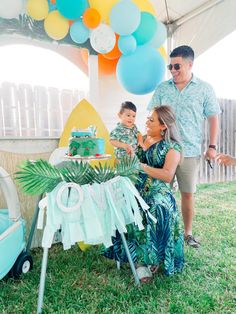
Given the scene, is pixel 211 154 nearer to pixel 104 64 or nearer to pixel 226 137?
pixel 104 64

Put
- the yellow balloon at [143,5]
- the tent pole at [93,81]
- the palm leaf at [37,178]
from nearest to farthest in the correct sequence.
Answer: the palm leaf at [37,178], the yellow balloon at [143,5], the tent pole at [93,81]

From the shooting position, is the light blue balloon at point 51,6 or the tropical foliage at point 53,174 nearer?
the tropical foliage at point 53,174

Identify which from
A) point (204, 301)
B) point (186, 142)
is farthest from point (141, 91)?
point (204, 301)

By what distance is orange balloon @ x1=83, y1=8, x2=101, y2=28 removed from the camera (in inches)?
86.6

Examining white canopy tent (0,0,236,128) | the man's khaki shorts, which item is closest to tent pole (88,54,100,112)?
white canopy tent (0,0,236,128)

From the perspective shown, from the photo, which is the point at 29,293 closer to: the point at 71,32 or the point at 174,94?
the point at 174,94

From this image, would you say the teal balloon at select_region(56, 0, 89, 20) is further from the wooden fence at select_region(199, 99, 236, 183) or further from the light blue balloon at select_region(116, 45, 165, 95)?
the wooden fence at select_region(199, 99, 236, 183)

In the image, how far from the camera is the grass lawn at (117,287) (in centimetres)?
136

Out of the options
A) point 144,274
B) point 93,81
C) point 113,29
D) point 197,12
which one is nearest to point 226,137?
point 197,12

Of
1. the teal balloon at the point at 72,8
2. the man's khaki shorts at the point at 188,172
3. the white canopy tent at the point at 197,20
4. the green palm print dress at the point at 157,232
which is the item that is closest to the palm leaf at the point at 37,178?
the green palm print dress at the point at 157,232

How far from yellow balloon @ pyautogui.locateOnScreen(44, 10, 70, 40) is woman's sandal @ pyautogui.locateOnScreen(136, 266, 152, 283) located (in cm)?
189

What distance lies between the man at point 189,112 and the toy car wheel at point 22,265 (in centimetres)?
121

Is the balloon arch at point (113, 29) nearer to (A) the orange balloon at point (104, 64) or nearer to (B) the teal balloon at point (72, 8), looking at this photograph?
(B) the teal balloon at point (72, 8)

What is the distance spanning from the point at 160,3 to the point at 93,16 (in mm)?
1349
